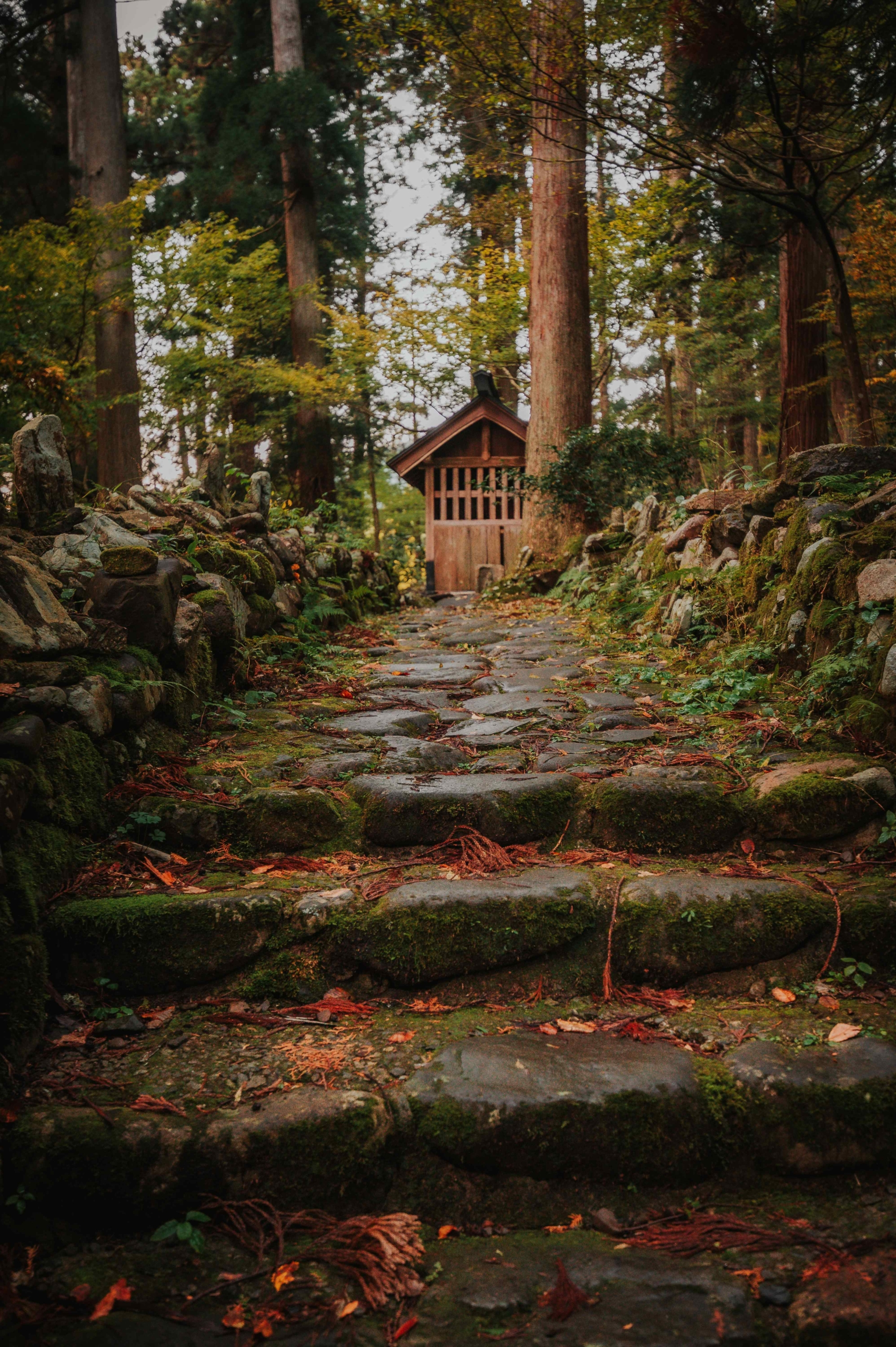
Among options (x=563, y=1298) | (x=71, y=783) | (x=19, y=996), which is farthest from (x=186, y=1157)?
(x=71, y=783)

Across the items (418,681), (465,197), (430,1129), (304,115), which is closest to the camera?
(430,1129)

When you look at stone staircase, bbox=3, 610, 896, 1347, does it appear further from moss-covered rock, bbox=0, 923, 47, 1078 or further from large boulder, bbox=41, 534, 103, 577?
large boulder, bbox=41, 534, 103, 577

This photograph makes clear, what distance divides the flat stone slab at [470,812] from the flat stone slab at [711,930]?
1.89ft

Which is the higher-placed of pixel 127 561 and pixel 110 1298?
pixel 127 561

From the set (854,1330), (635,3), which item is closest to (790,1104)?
(854,1330)

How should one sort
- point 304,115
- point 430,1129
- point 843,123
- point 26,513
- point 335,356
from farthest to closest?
point 335,356
point 304,115
point 843,123
point 26,513
point 430,1129

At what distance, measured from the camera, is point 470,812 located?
2.83 meters

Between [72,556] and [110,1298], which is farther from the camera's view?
[72,556]

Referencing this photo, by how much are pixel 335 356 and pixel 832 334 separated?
9495 mm

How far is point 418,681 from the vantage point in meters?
4.98

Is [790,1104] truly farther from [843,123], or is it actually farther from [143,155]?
[143,155]

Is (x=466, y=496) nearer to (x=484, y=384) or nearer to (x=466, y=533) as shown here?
(x=466, y=533)

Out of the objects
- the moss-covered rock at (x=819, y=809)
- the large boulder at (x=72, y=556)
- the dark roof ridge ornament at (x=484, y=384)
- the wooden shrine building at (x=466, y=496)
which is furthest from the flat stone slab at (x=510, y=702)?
the dark roof ridge ornament at (x=484, y=384)

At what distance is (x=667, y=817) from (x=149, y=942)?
1606mm
